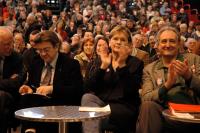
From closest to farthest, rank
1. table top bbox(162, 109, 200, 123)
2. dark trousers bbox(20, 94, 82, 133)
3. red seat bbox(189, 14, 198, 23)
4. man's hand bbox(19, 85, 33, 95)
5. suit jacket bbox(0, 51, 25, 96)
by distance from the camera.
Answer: table top bbox(162, 109, 200, 123) < dark trousers bbox(20, 94, 82, 133) < man's hand bbox(19, 85, 33, 95) < suit jacket bbox(0, 51, 25, 96) < red seat bbox(189, 14, 198, 23)

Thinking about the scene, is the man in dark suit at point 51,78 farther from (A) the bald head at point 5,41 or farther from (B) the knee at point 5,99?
(A) the bald head at point 5,41

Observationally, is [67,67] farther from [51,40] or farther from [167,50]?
[167,50]

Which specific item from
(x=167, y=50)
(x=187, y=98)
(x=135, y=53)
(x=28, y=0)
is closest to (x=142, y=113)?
(x=187, y=98)

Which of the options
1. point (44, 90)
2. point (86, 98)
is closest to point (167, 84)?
point (86, 98)

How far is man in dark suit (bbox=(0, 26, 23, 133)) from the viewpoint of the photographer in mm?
4367

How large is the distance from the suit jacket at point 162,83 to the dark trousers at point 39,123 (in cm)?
72

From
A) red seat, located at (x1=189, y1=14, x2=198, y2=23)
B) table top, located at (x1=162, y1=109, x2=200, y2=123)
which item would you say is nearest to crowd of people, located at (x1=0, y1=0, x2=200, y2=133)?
table top, located at (x1=162, y1=109, x2=200, y2=123)

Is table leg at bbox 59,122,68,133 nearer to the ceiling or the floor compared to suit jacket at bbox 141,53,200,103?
nearer to the floor

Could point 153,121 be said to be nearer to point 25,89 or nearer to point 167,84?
point 167,84

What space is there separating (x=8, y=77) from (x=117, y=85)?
1.18 meters

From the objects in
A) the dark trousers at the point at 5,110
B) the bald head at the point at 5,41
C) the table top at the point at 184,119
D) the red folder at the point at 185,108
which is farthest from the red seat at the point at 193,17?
the table top at the point at 184,119

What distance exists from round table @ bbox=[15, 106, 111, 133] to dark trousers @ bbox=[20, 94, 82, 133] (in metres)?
0.61

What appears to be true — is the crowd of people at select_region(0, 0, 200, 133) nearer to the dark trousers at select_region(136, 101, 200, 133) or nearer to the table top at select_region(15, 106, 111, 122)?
the dark trousers at select_region(136, 101, 200, 133)

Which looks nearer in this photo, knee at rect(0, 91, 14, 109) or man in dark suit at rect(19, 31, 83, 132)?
man in dark suit at rect(19, 31, 83, 132)
